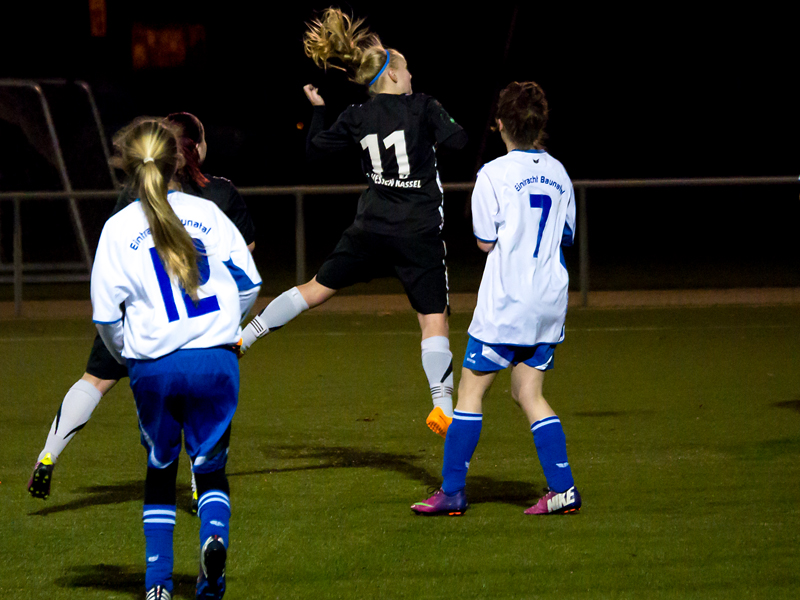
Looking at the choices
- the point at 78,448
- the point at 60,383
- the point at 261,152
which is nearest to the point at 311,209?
the point at 261,152

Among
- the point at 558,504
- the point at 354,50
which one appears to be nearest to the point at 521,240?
the point at 558,504

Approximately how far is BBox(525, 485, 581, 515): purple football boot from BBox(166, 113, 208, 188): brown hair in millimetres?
2050

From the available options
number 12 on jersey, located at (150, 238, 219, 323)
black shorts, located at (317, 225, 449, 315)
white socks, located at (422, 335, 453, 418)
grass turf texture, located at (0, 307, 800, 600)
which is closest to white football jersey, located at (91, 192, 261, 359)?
number 12 on jersey, located at (150, 238, 219, 323)

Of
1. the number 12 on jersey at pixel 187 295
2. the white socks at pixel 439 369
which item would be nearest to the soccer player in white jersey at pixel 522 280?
the white socks at pixel 439 369

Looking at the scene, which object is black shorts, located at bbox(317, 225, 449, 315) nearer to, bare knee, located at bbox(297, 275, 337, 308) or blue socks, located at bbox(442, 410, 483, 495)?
bare knee, located at bbox(297, 275, 337, 308)

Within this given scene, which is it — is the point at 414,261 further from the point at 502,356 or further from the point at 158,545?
the point at 158,545

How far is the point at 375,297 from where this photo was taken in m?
14.3

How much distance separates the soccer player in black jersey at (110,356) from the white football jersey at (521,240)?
1.03 meters

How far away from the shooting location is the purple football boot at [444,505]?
18.0 feet

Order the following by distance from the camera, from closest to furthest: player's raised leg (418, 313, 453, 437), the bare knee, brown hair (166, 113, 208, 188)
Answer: brown hair (166, 113, 208, 188)
player's raised leg (418, 313, 453, 437)
the bare knee

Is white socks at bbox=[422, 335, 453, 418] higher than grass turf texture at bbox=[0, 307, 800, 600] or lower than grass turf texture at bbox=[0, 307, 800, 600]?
higher

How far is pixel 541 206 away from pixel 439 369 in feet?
4.49

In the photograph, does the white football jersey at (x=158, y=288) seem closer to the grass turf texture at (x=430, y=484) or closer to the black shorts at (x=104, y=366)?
the grass turf texture at (x=430, y=484)

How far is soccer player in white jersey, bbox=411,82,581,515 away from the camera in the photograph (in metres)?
5.20
